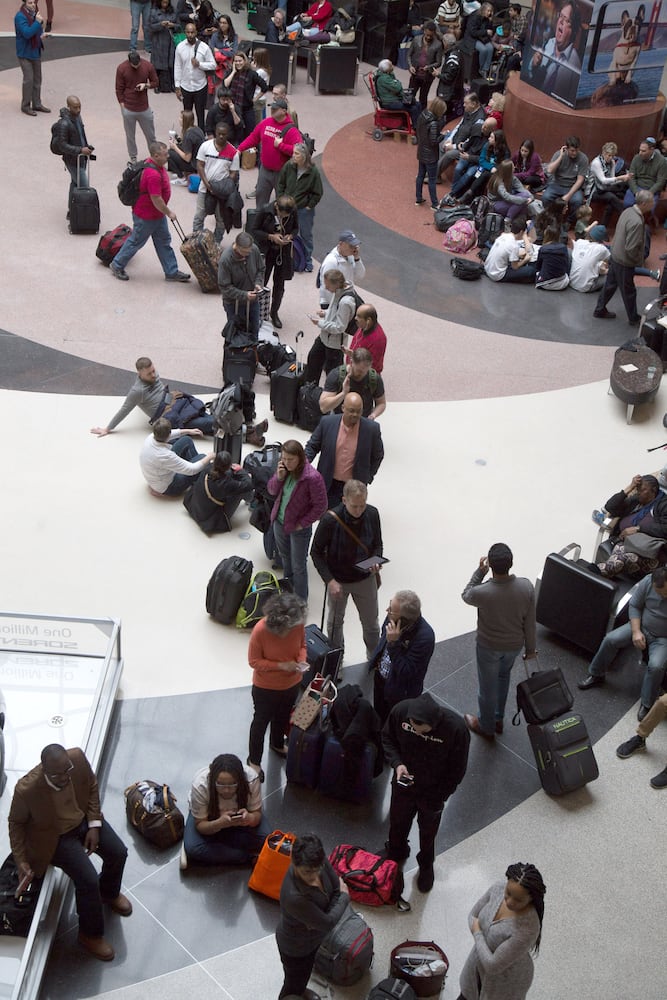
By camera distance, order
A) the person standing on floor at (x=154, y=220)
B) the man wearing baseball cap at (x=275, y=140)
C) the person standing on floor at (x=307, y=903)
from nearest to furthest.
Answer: the person standing on floor at (x=307, y=903) → the person standing on floor at (x=154, y=220) → the man wearing baseball cap at (x=275, y=140)

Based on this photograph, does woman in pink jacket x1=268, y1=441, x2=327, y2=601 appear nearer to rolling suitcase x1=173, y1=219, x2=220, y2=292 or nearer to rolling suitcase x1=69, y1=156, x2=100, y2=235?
rolling suitcase x1=173, y1=219, x2=220, y2=292

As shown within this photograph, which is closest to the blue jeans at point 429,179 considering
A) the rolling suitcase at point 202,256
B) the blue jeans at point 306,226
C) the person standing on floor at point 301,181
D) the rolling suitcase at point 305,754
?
the blue jeans at point 306,226

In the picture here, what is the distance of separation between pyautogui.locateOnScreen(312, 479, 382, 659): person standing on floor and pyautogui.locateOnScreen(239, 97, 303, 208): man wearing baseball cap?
673cm

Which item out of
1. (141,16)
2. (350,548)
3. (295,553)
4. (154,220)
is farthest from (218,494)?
(141,16)

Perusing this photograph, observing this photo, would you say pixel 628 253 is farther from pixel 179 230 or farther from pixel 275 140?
pixel 179 230

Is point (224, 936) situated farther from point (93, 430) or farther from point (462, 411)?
point (462, 411)

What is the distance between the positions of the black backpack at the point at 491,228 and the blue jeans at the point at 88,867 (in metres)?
9.96

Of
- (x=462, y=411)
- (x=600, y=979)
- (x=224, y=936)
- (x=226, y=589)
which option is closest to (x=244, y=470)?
(x=226, y=589)

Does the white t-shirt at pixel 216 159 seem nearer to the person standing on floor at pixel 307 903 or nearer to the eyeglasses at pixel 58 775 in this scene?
the eyeglasses at pixel 58 775

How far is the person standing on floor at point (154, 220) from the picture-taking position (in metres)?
11.4

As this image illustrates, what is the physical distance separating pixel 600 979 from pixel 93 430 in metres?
6.02

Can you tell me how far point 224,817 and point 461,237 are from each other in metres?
9.56

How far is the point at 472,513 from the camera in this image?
29.7ft

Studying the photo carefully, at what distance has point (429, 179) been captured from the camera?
14672 mm
